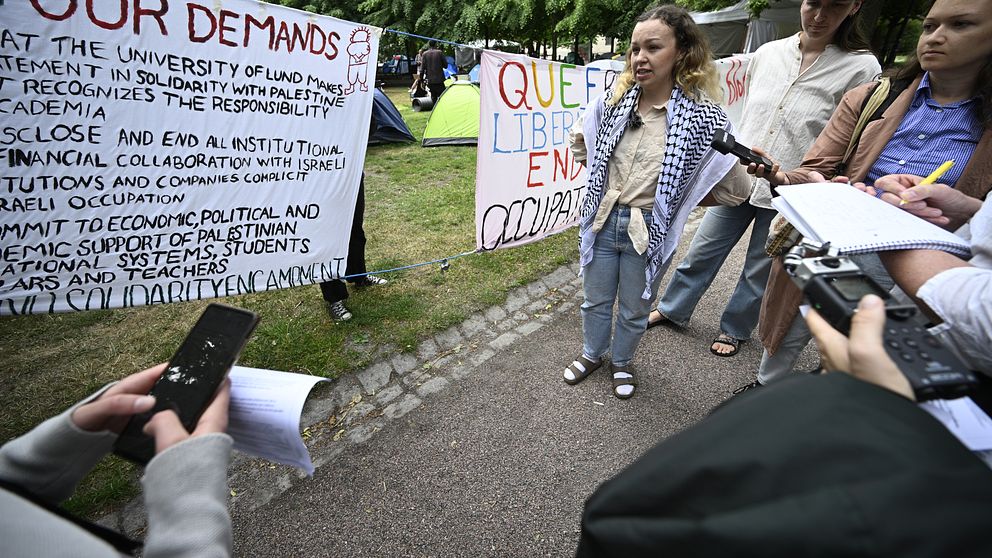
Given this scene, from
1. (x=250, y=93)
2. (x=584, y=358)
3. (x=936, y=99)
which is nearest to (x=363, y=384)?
(x=584, y=358)

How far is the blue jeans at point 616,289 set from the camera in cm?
226

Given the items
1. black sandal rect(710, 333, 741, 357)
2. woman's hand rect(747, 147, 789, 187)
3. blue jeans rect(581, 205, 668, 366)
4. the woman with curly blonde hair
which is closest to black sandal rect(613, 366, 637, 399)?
blue jeans rect(581, 205, 668, 366)

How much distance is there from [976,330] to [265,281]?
9.05 ft

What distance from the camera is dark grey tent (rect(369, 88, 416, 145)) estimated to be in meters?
7.97

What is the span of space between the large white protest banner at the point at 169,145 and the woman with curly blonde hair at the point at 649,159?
1437 millimetres

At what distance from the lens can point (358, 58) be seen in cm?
251

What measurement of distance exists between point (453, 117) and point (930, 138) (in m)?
7.51

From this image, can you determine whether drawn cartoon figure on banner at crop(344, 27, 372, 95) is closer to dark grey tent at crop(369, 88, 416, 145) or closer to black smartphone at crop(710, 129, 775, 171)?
black smartphone at crop(710, 129, 775, 171)

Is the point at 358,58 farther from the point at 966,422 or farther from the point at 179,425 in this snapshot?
the point at 966,422

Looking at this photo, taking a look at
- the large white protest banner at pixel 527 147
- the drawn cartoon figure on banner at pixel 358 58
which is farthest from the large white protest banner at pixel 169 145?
the large white protest banner at pixel 527 147

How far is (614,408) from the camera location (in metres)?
2.53

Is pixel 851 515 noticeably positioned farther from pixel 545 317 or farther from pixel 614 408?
pixel 545 317

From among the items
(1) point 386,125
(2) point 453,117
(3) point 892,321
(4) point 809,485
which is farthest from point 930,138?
(1) point 386,125

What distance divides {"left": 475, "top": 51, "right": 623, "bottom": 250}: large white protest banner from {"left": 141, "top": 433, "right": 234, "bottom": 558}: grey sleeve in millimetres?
2464
